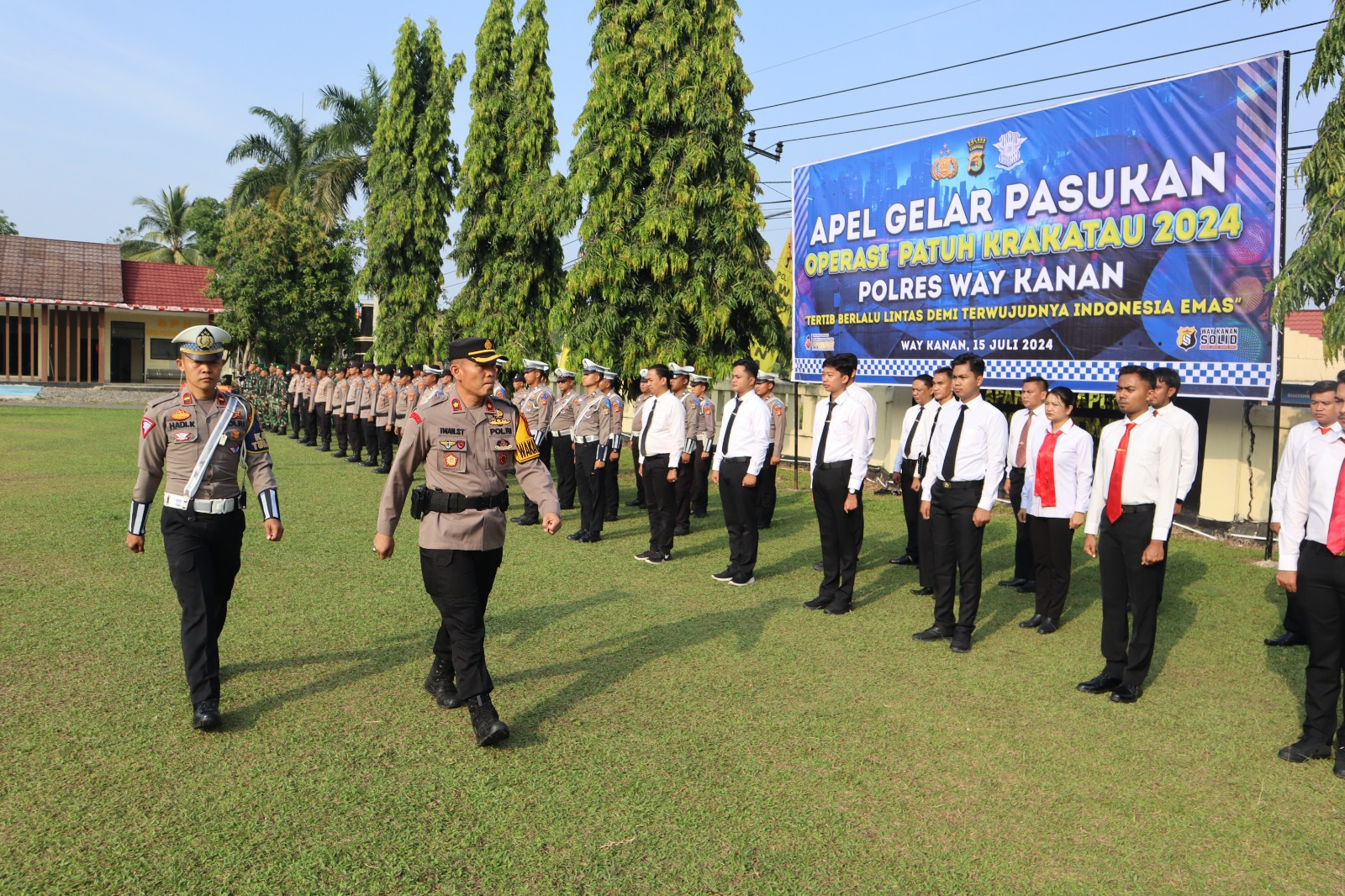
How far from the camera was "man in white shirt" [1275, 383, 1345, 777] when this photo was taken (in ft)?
14.7

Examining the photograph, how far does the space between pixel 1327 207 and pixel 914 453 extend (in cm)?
349

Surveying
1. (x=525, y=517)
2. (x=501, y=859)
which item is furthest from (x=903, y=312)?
(x=501, y=859)

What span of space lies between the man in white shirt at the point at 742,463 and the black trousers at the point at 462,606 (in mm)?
3524

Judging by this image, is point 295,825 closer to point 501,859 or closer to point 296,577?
point 501,859

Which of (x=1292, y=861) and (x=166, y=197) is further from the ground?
(x=166, y=197)

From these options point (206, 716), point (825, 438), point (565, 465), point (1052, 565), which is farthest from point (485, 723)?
point (565, 465)

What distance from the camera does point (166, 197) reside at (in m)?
50.8

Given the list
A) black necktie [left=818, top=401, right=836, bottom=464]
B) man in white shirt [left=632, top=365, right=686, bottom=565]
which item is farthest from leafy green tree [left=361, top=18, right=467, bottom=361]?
black necktie [left=818, top=401, right=836, bottom=464]

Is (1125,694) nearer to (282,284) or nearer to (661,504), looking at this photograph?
(661,504)

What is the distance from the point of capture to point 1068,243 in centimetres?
1077

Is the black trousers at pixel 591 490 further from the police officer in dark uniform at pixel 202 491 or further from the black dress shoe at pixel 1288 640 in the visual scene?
the black dress shoe at pixel 1288 640

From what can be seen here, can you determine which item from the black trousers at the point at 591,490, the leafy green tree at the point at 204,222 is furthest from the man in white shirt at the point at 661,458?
the leafy green tree at the point at 204,222

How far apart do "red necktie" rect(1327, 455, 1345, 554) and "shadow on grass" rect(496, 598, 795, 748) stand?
3329mm

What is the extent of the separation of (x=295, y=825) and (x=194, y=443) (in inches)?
86.8
